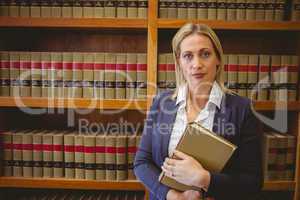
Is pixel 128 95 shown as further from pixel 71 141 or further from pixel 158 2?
pixel 158 2

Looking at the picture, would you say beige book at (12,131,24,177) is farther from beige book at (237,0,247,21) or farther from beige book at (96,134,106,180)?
beige book at (237,0,247,21)

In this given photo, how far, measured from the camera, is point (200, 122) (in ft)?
3.51

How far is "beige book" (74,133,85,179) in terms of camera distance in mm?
1515

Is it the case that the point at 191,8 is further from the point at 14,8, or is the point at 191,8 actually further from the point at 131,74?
the point at 14,8

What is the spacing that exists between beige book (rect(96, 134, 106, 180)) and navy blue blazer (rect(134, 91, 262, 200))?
0.45 meters

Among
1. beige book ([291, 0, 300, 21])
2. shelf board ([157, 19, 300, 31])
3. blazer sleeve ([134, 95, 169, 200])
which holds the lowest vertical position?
blazer sleeve ([134, 95, 169, 200])

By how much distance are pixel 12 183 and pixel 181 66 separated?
108 cm

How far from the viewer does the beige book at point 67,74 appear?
4.87ft

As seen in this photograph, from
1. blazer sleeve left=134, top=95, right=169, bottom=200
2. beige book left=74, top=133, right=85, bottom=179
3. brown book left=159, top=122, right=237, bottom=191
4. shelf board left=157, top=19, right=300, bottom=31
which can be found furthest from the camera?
beige book left=74, top=133, right=85, bottom=179

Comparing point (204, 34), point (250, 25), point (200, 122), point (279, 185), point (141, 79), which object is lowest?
point (279, 185)

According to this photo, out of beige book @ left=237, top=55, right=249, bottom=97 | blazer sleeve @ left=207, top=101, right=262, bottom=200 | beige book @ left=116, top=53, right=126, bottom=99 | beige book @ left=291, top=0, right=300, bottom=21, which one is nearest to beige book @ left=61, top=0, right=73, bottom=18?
beige book @ left=116, top=53, right=126, bottom=99

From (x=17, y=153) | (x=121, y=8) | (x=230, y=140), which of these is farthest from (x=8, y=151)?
(x=230, y=140)

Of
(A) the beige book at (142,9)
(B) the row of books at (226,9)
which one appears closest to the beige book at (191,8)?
(B) the row of books at (226,9)

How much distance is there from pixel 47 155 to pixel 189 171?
0.90 metres
